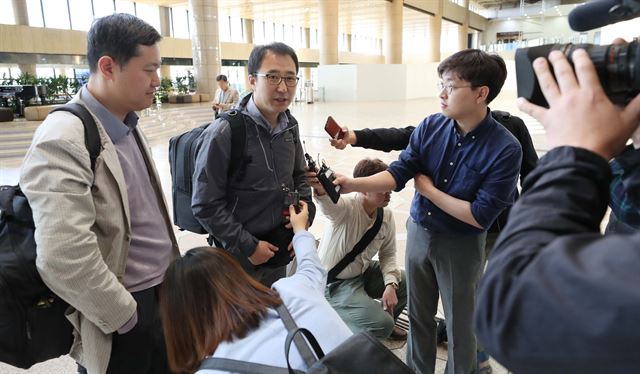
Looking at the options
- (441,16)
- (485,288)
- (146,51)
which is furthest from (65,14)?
(485,288)

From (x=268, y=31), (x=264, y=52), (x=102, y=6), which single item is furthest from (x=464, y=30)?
(x=264, y=52)

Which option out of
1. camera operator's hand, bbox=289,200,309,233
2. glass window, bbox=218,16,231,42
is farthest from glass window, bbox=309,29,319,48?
camera operator's hand, bbox=289,200,309,233

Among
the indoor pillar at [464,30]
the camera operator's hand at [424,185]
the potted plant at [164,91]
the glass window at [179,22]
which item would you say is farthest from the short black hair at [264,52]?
the indoor pillar at [464,30]

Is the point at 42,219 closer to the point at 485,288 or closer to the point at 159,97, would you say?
the point at 485,288

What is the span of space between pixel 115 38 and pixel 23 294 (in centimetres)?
97

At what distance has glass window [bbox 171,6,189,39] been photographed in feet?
102

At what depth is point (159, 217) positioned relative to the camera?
76.6 inches

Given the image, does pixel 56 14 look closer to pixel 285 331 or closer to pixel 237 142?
pixel 237 142

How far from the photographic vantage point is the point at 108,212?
1.61 meters

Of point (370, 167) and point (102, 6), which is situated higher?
point (102, 6)

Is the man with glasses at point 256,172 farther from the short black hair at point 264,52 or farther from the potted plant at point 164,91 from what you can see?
the potted plant at point 164,91

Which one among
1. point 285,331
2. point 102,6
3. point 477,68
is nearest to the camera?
point 285,331

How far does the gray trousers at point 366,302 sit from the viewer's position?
2.75 metres

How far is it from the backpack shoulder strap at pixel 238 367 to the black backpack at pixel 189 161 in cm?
113
